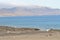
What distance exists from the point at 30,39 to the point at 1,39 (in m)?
2.87

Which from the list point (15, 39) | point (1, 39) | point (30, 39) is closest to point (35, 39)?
point (30, 39)

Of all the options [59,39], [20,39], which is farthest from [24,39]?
[59,39]

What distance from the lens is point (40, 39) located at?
75.6 feet

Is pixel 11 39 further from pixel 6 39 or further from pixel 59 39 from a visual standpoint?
pixel 59 39

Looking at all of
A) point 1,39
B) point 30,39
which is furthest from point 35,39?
point 1,39

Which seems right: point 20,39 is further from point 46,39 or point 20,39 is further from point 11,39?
point 46,39

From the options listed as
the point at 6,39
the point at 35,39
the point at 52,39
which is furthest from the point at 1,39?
the point at 52,39

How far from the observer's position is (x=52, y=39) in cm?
2292

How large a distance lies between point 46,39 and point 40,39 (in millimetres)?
604

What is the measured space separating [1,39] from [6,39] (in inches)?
19.7

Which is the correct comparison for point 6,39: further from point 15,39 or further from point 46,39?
point 46,39

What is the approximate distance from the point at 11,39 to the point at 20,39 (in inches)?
38.9

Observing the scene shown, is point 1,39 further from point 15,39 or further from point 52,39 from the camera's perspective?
point 52,39

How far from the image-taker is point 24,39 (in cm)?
2297
